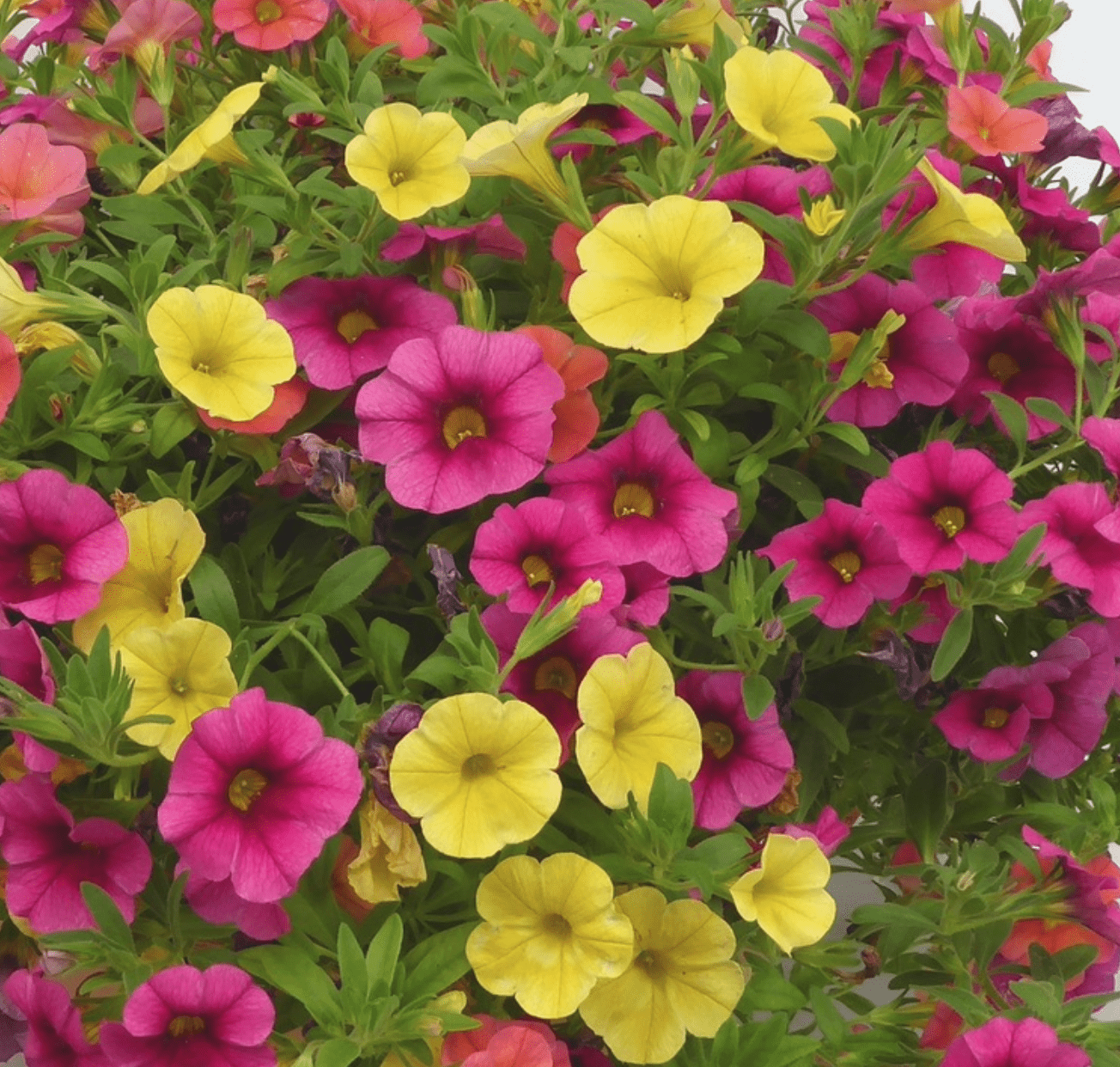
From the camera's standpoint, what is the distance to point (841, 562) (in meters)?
1.04

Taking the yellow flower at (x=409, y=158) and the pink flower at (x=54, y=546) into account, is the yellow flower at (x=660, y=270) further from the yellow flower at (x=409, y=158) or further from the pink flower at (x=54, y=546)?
the pink flower at (x=54, y=546)

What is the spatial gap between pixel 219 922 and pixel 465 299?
445 millimetres

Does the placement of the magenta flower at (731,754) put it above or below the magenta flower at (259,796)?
below

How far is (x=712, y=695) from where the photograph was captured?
1.03 meters

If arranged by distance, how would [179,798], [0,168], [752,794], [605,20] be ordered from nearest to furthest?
1. [179,798]
2. [752,794]
3. [0,168]
4. [605,20]

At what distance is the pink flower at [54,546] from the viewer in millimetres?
927

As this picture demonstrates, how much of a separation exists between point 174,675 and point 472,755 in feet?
0.65

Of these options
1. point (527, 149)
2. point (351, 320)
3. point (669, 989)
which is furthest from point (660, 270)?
point (669, 989)

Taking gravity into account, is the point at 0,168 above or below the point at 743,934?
above

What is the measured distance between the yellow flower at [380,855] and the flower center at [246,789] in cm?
7

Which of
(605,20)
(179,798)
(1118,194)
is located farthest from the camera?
(1118,194)

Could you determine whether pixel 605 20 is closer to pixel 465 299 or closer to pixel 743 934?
pixel 465 299

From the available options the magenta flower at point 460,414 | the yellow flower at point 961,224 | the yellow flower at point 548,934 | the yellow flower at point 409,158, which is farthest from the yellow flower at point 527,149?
the yellow flower at point 548,934

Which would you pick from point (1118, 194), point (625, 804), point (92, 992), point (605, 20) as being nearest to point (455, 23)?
point (605, 20)
